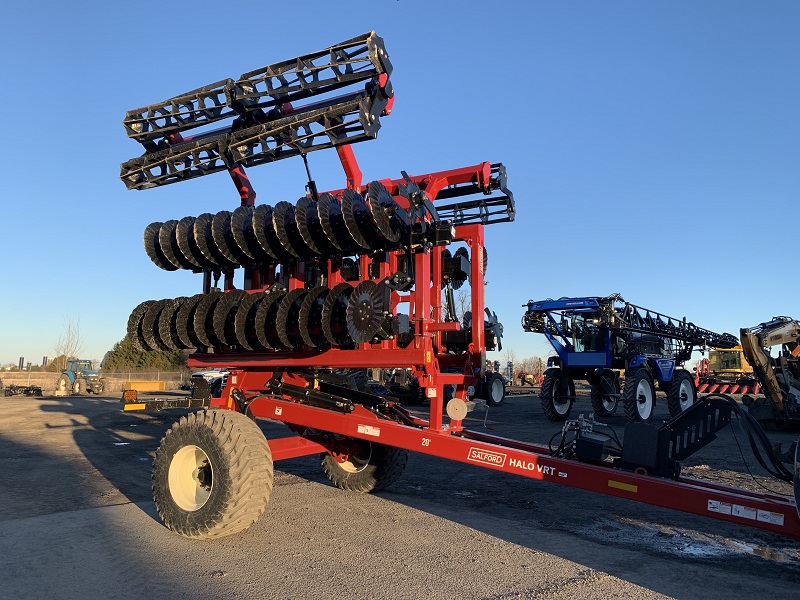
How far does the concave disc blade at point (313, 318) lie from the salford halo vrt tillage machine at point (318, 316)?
0.04ft

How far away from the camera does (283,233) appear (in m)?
6.16

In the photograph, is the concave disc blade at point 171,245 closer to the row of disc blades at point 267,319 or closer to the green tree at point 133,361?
the row of disc blades at point 267,319

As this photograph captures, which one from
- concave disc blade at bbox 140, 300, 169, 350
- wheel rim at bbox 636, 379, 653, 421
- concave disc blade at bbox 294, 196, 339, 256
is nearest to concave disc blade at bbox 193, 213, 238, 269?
concave disc blade at bbox 140, 300, 169, 350

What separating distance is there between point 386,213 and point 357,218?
0.29 metres

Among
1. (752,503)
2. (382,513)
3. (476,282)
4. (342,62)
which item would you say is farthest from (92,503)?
(752,503)

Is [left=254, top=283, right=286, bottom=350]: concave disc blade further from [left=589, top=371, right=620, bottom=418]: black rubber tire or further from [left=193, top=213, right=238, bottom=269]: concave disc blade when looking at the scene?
[left=589, top=371, right=620, bottom=418]: black rubber tire

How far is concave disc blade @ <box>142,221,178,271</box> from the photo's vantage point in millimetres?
7113

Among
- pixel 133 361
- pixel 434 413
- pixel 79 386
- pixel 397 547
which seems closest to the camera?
pixel 397 547

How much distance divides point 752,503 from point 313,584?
9.61 feet

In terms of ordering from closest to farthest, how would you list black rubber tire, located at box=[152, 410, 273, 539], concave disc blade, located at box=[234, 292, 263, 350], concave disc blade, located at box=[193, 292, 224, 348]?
black rubber tire, located at box=[152, 410, 273, 539] → concave disc blade, located at box=[234, 292, 263, 350] → concave disc blade, located at box=[193, 292, 224, 348]

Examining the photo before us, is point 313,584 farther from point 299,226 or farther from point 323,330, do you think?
point 299,226

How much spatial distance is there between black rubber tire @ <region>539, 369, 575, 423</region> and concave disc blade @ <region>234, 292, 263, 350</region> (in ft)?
39.0

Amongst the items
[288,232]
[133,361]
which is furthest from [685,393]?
[133,361]

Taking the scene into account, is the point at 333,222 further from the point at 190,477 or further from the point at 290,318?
the point at 190,477
